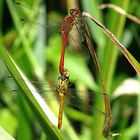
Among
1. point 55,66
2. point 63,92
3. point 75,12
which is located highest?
point 75,12

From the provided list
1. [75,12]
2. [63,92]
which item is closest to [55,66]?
[63,92]

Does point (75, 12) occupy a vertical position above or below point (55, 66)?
above

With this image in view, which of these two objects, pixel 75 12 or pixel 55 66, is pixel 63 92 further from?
pixel 55 66

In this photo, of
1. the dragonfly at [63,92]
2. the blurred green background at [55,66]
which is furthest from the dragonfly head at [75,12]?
the blurred green background at [55,66]

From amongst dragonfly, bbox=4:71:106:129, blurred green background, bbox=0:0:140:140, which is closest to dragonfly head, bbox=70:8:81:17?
dragonfly, bbox=4:71:106:129

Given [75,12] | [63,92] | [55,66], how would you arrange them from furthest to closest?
[55,66], [63,92], [75,12]

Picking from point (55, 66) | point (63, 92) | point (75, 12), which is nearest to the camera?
point (75, 12)

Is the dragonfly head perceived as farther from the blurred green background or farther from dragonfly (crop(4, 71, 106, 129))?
the blurred green background

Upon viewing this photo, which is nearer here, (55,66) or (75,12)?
(75,12)
